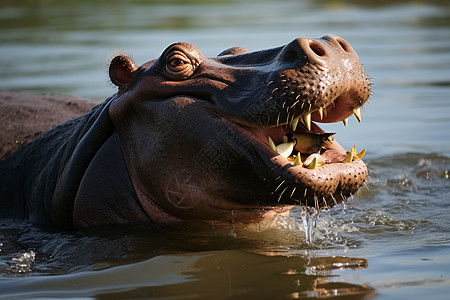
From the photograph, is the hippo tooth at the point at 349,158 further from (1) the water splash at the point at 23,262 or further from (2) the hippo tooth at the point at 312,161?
(1) the water splash at the point at 23,262

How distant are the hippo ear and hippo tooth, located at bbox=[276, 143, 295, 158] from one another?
1.19 m

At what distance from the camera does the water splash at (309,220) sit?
4.62 meters

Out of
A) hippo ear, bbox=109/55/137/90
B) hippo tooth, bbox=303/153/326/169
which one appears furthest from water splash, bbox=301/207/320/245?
hippo ear, bbox=109/55/137/90

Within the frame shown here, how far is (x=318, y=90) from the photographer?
162 inches

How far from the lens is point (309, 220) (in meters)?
5.05

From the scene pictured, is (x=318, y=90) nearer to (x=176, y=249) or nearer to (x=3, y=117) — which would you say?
(x=176, y=249)

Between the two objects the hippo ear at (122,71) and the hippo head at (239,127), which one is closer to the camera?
the hippo head at (239,127)

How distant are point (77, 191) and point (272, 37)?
33.2 ft

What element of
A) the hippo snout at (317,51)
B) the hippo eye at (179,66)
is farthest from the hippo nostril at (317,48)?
the hippo eye at (179,66)

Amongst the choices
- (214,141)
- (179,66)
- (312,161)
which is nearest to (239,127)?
(214,141)

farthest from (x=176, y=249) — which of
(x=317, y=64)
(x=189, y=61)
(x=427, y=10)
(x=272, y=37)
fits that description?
(x=427, y=10)

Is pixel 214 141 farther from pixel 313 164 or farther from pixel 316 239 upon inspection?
pixel 316 239

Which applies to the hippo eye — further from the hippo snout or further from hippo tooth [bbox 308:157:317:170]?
hippo tooth [bbox 308:157:317:170]

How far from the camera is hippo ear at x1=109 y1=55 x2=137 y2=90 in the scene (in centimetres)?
491
